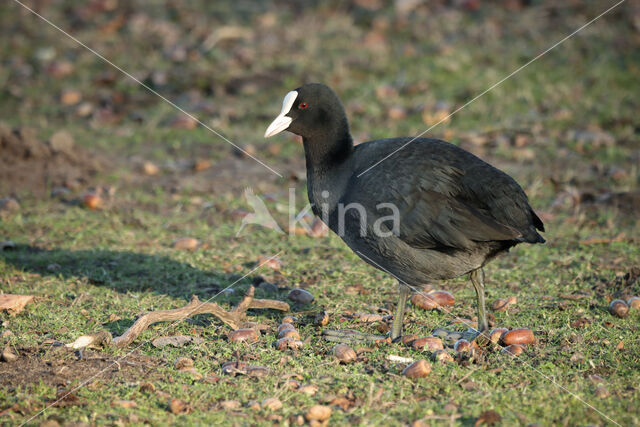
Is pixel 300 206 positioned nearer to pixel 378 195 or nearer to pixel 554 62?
pixel 378 195

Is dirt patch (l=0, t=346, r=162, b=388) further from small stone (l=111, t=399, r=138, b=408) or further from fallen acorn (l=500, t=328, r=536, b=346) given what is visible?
fallen acorn (l=500, t=328, r=536, b=346)

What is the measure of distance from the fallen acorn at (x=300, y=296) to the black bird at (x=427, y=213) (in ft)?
2.05

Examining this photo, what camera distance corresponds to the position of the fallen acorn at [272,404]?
3320mm

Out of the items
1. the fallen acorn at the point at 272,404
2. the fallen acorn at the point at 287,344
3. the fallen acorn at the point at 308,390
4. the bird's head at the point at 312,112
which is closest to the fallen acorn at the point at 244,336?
the fallen acorn at the point at 287,344

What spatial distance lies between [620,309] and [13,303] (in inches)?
149

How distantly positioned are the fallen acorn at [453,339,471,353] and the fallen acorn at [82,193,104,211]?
3.79 metres

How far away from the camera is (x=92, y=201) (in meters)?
6.43

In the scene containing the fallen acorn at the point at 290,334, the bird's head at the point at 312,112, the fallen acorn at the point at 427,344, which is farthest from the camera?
the bird's head at the point at 312,112

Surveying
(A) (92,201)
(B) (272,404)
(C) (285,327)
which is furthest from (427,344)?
(A) (92,201)

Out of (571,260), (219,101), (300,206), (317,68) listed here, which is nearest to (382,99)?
(317,68)

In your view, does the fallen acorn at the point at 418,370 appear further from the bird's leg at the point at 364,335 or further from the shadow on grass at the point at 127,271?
the shadow on grass at the point at 127,271

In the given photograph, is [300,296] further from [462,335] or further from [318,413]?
[318,413]

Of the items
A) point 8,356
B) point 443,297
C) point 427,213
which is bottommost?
point 8,356

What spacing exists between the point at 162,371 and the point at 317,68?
6531mm
